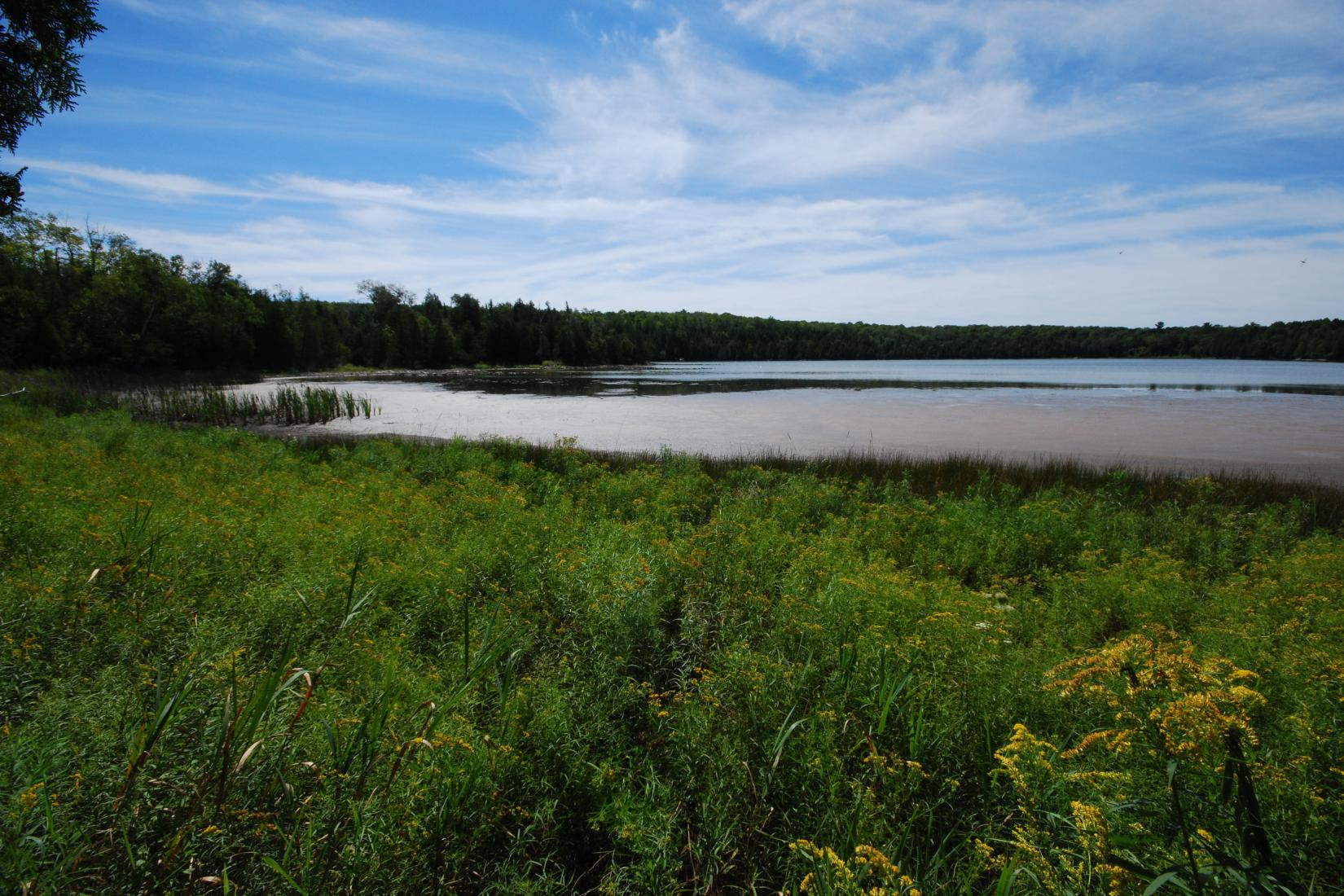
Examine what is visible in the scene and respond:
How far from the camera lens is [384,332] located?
9575cm

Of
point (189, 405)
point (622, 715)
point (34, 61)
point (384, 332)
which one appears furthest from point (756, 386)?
point (384, 332)

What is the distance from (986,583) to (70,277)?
8320 cm

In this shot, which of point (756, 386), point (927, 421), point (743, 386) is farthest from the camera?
point (756, 386)

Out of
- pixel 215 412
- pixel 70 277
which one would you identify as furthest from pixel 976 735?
pixel 70 277

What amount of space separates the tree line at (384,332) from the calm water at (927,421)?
24.5m

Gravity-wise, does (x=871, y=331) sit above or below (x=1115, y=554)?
above

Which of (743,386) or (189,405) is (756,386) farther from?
(189,405)

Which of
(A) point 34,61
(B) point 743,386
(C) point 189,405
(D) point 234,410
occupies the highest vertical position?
(A) point 34,61

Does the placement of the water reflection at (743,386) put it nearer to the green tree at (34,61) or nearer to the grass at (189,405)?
the grass at (189,405)

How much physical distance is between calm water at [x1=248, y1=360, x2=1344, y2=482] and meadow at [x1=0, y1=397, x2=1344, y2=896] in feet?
47.9

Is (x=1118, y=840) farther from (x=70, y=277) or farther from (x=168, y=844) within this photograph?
(x=70, y=277)

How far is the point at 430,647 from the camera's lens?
15.7ft

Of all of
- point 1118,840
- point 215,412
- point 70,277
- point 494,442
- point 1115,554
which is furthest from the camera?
point 70,277

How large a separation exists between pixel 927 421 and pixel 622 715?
1103 inches
